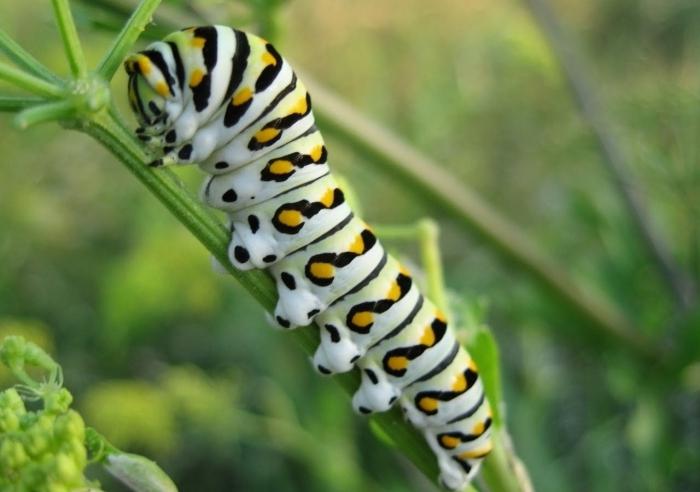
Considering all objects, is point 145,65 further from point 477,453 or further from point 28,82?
point 477,453

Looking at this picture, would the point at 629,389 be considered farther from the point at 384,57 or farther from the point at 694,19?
the point at 694,19

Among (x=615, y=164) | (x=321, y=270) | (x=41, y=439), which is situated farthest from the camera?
(x=615, y=164)

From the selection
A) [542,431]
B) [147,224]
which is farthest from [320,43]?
[542,431]

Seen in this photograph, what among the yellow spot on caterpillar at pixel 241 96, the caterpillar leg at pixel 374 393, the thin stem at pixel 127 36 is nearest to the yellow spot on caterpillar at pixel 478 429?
the caterpillar leg at pixel 374 393

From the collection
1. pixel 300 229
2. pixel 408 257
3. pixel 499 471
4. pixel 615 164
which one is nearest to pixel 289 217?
pixel 300 229

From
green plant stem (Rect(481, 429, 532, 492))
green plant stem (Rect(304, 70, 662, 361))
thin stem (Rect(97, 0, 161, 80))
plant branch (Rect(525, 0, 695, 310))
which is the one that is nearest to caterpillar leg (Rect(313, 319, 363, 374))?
green plant stem (Rect(481, 429, 532, 492))
